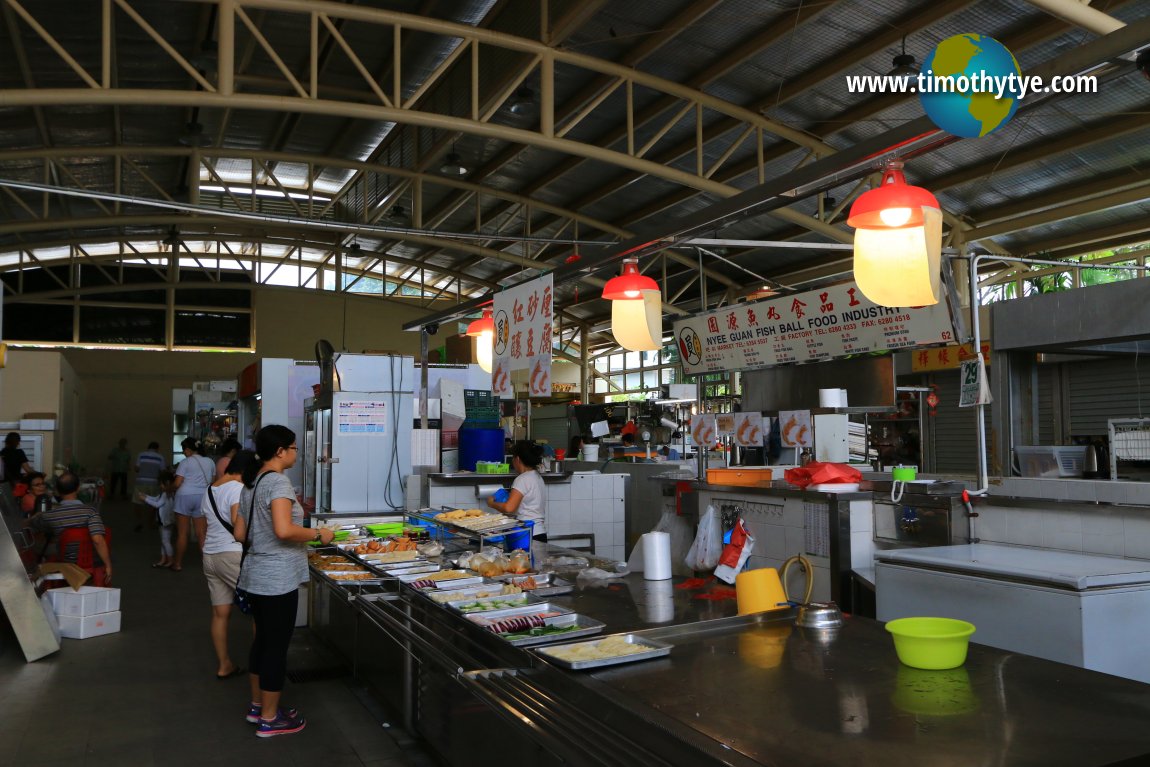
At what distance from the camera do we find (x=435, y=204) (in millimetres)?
17516

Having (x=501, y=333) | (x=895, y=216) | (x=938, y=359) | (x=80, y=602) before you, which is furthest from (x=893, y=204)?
(x=938, y=359)

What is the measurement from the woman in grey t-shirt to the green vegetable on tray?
5.19ft

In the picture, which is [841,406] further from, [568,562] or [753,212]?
[753,212]

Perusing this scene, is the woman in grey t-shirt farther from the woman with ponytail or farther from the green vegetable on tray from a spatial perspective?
the woman with ponytail

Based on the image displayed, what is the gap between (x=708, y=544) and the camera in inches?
209

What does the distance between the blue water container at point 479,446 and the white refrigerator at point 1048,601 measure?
4.26 m

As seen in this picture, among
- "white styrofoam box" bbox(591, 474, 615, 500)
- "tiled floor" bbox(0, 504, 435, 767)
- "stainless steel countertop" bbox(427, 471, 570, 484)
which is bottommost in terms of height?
"tiled floor" bbox(0, 504, 435, 767)

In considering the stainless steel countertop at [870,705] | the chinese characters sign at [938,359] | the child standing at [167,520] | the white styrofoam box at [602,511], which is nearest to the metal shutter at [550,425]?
the child standing at [167,520]

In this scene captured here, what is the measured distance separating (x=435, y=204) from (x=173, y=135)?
5.27m

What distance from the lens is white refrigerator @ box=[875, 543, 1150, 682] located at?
124 inches

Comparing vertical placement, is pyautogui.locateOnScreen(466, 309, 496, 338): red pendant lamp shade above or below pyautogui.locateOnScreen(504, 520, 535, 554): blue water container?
above

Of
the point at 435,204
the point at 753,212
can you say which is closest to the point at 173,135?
the point at 435,204

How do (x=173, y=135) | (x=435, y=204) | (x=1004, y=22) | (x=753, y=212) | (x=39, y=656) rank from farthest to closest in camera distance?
(x=435, y=204)
(x=173, y=135)
(x=1004, y=22)
(x=39, y=656)
(x=753, y=212)

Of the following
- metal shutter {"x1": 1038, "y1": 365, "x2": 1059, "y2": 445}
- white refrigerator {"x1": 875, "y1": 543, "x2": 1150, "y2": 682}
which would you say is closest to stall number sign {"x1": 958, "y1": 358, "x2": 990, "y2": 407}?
white refrigerator {"x1": 875, "y1": 543, "x2": 1150, "y2": 682}
